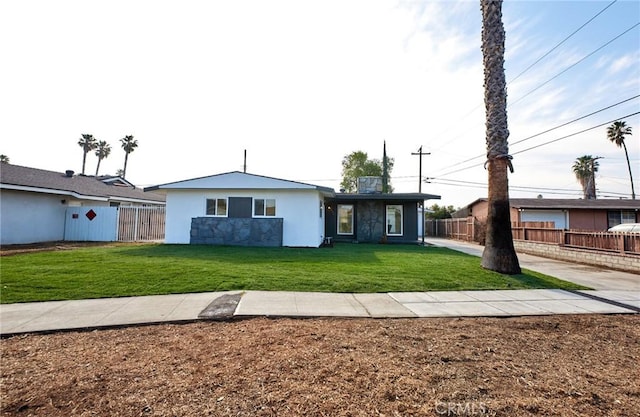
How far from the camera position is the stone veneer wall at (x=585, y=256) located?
10695 millimetres

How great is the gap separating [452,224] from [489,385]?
87.6 ft

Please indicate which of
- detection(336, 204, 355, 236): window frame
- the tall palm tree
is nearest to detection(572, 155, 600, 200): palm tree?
detection(336, 204, 355, 236): window frame

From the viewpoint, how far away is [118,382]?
2973 mm

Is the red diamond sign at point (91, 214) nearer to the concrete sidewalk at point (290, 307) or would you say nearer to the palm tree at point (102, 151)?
the concrete sidewalk at point (290, 307)

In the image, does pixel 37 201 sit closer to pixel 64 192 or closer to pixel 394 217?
pixel 64 192

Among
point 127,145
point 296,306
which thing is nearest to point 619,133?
point 296,306

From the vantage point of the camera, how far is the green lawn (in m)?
6.54

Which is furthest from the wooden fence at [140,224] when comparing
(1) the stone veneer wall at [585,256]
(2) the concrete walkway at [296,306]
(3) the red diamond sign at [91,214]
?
(1) the stone veneer wall at [585,256]

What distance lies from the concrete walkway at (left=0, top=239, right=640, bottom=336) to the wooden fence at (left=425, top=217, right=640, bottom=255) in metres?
5.47

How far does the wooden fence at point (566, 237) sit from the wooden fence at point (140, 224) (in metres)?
19.7

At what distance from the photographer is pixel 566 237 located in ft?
45.5

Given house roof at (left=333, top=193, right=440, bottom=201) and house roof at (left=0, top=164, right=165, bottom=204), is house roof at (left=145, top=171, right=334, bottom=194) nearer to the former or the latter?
house roof at (left=333, top=193, right=440, bottom=201)

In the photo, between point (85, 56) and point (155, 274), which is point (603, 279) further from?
point (85, 56)

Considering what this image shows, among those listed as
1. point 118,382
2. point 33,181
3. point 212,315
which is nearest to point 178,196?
point 33,181
